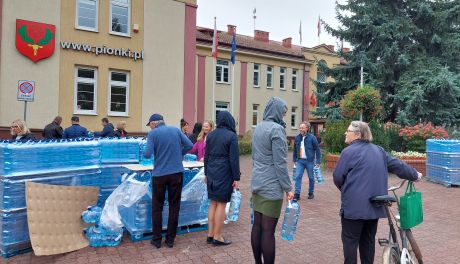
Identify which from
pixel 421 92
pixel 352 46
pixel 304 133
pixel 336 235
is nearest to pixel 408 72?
pixel 421 92

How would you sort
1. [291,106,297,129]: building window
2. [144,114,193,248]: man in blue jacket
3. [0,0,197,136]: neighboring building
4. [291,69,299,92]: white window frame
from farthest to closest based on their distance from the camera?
[291,106,297,129]: building window
[291,69,299,92]: white window frame
[0,0,197,136]: neighboring building
[144,114,193,248]: man in blue jacket

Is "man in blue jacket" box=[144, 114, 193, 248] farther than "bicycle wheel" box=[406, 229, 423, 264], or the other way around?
"man in blue jacket" box=[144, 114, 193, 248]

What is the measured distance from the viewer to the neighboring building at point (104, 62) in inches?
557

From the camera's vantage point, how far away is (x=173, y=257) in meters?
4.92

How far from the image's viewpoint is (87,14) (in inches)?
621

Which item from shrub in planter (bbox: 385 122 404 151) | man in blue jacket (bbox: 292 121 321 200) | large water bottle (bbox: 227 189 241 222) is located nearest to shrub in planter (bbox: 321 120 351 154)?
shrub in planter (bbox: 385 122 404 151)

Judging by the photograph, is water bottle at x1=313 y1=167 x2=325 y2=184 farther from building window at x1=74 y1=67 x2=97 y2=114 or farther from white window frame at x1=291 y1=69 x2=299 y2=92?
white window frame at x1=291 y1=69 x2=299 y2=92

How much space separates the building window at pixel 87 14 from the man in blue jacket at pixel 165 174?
39.3 feet

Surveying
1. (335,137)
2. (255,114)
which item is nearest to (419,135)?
(335,137)

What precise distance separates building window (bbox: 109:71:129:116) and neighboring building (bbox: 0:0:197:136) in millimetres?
41

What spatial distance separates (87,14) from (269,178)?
47.0 ft

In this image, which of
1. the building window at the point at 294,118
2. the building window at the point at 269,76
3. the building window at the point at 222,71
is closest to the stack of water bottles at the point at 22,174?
the building window at the point at 222,71

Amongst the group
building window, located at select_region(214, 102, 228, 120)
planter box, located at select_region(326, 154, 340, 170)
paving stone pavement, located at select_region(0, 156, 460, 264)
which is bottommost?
paving stone pavement, located at select_region(0, 156, 460, 264)

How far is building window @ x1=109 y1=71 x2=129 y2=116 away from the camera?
16.4 m
